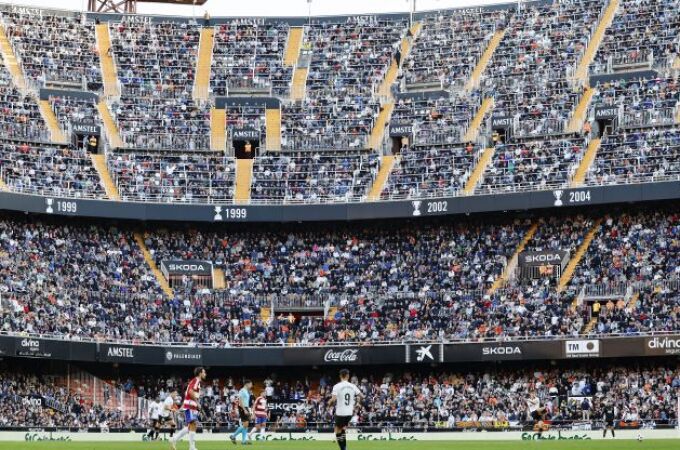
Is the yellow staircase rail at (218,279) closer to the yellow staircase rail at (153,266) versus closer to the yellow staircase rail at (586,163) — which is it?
the yellow staircase rail at (153,266)

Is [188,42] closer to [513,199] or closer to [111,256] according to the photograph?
[111,256]

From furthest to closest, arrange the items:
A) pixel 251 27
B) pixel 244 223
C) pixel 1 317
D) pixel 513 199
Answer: pixel 251 27 → pixel 244 223 → pixel 513 199 → pixel 1 317

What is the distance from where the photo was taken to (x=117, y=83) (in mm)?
79438

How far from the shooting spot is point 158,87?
7975cm

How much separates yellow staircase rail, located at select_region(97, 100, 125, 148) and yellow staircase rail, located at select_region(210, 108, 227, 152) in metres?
5.12

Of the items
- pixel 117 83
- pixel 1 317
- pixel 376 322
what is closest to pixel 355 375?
pixel 376 322

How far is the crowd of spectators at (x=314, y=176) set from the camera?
72.2 metres

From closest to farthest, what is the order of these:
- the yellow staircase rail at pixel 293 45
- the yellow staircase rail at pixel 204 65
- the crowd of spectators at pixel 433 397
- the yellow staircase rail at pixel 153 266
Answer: the crowd of spectators at pixel 433 397
the yellow staircase rail at pixel 153 266
the yellow staircase rail at pixel 204 65
the yellow staircase rail at pixel 293 45

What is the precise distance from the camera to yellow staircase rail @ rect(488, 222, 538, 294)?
6700cm

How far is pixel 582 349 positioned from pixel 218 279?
19882mm

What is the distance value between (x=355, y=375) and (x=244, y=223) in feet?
37.0

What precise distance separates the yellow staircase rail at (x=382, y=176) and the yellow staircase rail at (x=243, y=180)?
21.9 ft

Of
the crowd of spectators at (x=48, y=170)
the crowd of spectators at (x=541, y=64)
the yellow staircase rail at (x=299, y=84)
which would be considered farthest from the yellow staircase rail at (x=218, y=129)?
the crowd of spectators at (x=541, y=64)

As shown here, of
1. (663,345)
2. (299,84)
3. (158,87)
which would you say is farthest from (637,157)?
(158,87)
